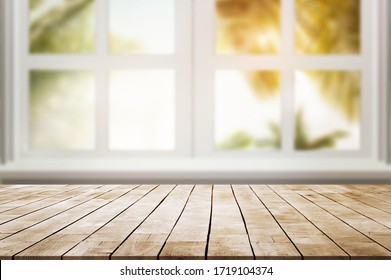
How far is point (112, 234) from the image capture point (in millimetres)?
1284

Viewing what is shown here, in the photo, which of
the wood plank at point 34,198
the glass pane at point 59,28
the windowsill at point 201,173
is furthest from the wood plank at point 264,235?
the glass pane at point 59,28

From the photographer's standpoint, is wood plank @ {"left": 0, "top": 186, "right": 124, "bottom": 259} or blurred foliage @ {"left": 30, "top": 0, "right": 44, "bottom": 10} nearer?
wood plank @ {"left": 0, "top": 186, "right": 124, "bottom": 259}

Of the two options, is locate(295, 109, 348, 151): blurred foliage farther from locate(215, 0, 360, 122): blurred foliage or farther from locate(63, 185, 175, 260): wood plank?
locate(63, 185, 175, 260): wood plank

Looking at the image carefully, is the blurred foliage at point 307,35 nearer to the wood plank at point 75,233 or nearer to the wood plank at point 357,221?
the wood plank at point 357,221

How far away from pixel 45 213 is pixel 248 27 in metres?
1.61

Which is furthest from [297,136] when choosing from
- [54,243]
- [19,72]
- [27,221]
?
[54,243]

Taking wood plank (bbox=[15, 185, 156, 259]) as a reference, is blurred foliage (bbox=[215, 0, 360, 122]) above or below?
above

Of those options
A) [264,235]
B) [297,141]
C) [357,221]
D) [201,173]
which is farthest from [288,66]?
[264,235]

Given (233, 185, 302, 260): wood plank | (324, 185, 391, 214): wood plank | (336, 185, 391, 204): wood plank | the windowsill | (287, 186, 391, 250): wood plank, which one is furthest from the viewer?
the windowsill

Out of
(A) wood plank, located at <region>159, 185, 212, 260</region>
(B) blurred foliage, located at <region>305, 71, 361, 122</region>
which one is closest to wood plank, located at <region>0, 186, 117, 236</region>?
(A) wood plank, located at <region>159, 185, 212, 260</region>

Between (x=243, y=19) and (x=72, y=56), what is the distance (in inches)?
32.5

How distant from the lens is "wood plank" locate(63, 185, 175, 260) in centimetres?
109

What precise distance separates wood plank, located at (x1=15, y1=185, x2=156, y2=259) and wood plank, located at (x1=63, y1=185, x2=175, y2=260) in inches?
0.7

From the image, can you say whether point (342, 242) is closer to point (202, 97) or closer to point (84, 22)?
point (202, 97)
